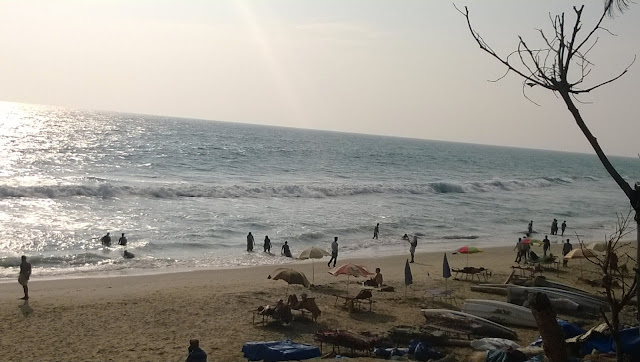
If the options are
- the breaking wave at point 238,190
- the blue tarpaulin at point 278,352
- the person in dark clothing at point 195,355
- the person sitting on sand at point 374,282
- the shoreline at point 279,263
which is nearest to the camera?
the person in dark clothing at point 195,355

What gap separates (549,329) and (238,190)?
139ft

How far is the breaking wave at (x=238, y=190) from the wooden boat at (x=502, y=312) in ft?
101

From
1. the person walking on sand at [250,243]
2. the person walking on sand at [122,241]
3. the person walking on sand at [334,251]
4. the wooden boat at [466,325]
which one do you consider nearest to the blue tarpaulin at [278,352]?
the wooden boat at [466,325]

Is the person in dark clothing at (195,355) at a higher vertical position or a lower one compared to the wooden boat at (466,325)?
higher

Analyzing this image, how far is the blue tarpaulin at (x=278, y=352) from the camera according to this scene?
10.8 metres

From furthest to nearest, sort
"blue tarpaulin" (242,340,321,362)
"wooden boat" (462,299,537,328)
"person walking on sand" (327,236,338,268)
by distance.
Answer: "person walking on sand" (327,236,338,268) → "wooden boat" (462,299,537,328) → "blue tarpaulin" (242,340,321,362)

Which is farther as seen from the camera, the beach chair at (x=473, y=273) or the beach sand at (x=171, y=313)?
the beach chair at (x=473, y=273)

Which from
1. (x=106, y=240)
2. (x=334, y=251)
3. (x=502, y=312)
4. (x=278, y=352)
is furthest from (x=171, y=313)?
(x=106, y=240)

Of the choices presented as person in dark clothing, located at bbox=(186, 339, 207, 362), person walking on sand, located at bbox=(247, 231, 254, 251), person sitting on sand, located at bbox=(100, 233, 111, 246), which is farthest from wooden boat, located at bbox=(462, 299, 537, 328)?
person sitting on sand, located at bbox=(100, 233, 111, 246)

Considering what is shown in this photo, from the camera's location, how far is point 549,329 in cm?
609

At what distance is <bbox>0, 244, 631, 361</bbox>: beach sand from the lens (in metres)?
12.4

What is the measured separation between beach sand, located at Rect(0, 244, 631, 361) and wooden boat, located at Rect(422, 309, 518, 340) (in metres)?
0.47

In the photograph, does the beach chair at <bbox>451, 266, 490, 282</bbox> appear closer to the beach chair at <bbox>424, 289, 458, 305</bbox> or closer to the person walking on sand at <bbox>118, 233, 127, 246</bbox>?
the beach chair at <bbox>424, 289, 458, 305</bbox>

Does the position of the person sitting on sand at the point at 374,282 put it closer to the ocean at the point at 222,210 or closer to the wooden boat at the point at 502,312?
the wooden boat at the point at 502,312
